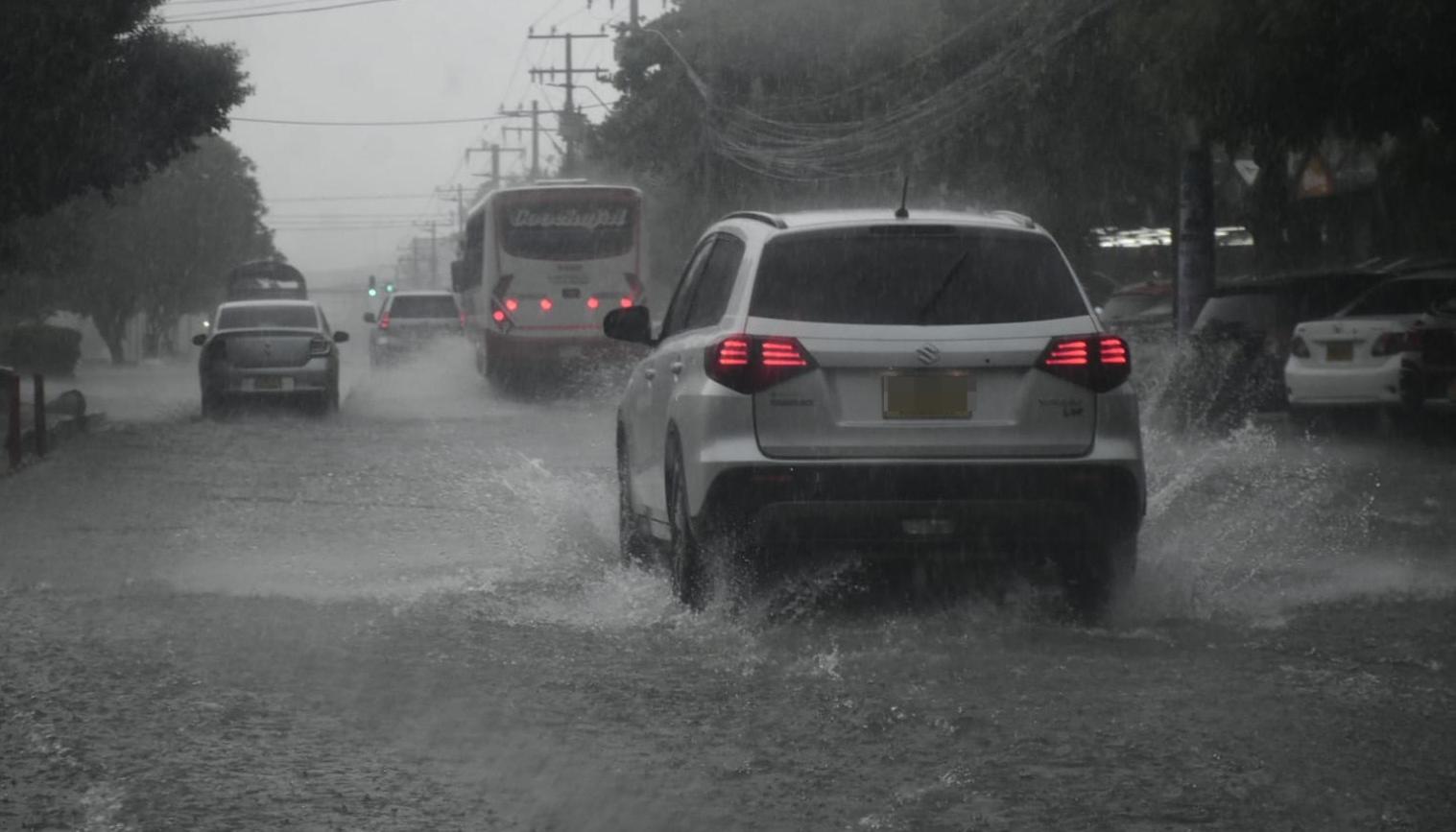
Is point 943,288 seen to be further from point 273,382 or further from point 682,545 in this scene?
point 273,382

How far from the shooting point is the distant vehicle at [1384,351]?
1862 centimetres

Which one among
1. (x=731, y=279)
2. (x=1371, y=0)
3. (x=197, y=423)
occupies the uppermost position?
(x=1371, y=0)

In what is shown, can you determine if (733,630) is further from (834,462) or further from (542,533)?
(542,533)

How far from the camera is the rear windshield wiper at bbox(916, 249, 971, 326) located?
822cm

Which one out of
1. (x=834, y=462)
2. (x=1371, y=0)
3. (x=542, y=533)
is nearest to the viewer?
(x=834, y=462)

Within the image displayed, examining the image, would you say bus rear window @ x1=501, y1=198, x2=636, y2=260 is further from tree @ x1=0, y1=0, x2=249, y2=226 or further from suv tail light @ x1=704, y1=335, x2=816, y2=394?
suv tail light @ x1=704, y1=335, x2=816, y2=394

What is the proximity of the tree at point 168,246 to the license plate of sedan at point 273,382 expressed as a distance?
21.0 m

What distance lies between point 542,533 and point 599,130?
4847cm

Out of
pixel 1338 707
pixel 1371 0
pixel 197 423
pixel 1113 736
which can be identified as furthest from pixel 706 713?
pixel 197 423

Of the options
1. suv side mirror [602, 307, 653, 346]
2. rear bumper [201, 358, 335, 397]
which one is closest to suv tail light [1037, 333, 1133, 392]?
suv side mirror [602, 307, 653, 346]

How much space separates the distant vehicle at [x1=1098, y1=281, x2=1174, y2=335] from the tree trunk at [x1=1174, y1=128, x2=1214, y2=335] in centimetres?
242

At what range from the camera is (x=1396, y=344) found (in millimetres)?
18859

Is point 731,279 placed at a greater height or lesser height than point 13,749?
greater

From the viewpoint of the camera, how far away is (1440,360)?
18625 mm
